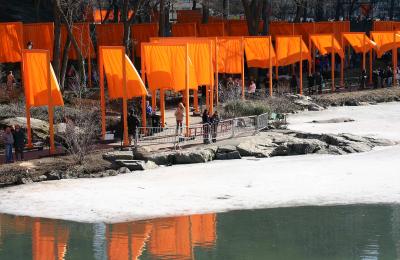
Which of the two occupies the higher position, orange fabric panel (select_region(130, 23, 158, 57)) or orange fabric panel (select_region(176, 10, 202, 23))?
orange fabric panel (select_region(176, 10, 202, 23))

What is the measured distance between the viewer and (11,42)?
39.8 m

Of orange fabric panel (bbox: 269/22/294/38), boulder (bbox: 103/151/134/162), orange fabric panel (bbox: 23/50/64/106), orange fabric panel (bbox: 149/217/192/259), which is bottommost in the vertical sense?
orange fabric panel (bbox: 149/217/192/259)

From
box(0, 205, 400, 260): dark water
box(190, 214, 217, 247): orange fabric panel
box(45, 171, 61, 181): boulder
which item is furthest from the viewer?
box(45, 171, 61, 181): boulder

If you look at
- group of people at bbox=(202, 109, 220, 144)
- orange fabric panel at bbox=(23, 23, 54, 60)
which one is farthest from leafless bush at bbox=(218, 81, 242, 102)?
orange fabric panel at bbox=(23, 23, 54, 60)

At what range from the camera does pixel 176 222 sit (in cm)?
2338

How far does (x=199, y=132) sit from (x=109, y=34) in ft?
60.5

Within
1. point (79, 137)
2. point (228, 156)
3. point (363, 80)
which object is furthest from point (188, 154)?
point (363, 80)

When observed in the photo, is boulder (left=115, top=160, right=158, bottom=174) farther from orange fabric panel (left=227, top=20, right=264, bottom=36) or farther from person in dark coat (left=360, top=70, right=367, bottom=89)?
orange fabric panel (left=227, top=20, right=264, bottom=36)

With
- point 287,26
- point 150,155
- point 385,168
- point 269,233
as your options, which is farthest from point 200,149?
point 287,26

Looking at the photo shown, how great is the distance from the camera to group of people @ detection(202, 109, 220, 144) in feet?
103

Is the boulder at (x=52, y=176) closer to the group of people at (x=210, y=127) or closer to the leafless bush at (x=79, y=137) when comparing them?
the leafless bush at (x=79, y=137)

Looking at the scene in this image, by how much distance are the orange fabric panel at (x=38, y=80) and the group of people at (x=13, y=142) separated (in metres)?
1.38

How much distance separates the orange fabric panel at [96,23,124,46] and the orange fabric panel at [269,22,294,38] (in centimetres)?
922

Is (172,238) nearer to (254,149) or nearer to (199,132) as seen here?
(254,149)
